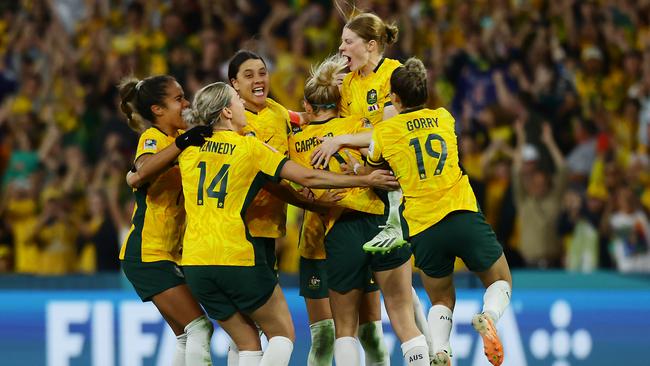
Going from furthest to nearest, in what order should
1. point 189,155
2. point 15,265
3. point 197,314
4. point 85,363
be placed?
1. point 15,265
2. point 85,363
3. point 197,314
4. point 189,155

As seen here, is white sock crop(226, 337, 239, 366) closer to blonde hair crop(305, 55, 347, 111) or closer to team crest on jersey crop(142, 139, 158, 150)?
team crest on jersey crop(142, 139, 158, 150)

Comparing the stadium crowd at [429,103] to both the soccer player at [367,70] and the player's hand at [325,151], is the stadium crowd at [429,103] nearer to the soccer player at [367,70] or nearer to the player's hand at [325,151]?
the soccer player at [367,70]

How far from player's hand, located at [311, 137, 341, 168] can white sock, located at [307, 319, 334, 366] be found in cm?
121

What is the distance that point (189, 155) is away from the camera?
766 cm

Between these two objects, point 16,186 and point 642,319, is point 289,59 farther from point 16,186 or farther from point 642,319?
point 642,319

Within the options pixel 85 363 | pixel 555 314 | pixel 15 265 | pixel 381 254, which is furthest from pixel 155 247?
pixel 15 265

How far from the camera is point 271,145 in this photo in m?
8.49

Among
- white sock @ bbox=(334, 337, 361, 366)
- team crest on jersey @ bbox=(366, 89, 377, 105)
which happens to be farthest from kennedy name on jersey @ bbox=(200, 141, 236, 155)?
white sock @ bbox=(334, 337, 361, 366)

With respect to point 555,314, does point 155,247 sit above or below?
above

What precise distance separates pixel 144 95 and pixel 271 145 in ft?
3.02

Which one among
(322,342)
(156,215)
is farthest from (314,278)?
(156,215)

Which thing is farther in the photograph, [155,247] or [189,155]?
[155,247]

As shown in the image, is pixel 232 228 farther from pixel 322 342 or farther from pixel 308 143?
pixel 322 342

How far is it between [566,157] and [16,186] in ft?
20.2
